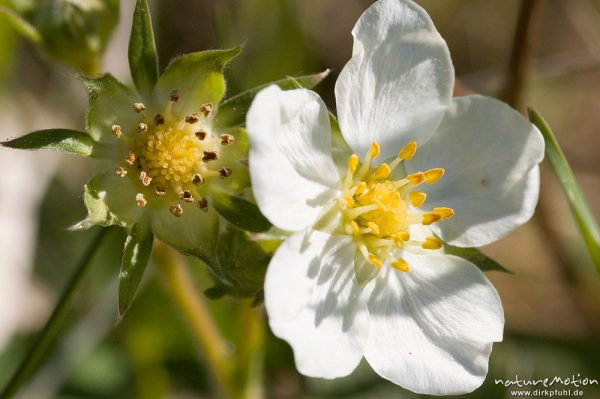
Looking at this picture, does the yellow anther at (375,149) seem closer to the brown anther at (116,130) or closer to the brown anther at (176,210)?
the brown anther at (176,210)

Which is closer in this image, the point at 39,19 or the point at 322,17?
the point at 39,19

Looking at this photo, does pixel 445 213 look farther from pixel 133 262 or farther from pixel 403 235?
pixel 133 262

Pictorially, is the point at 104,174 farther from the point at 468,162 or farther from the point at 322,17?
the point at 322,17

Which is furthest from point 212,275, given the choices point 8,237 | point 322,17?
point 322,17

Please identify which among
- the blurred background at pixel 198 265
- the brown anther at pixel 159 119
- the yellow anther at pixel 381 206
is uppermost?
the brown anther at pixel 159 119

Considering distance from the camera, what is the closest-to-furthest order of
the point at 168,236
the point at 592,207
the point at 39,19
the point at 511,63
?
the point at 168,236 → the point at 39,19 → the point at 511,63 → the point at 592,207

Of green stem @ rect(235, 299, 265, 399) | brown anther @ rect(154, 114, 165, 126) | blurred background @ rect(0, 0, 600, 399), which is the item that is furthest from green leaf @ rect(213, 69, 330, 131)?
blurred background @ rect(0, 0, 600, 399)

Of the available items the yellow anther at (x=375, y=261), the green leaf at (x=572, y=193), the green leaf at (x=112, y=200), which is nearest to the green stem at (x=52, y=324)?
the green leaf at (x=112, y=200)
